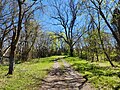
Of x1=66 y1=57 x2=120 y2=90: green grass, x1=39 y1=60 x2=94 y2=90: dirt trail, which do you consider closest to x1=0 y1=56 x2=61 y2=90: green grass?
x1=39 y1=60 x2=94 y2=90: dirt trail

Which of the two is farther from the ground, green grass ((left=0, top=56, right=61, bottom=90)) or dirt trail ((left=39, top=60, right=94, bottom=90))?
green grass ((left=0, top=56, right=61, bottom=90))

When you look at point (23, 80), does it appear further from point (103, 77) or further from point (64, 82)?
point (103, 77)

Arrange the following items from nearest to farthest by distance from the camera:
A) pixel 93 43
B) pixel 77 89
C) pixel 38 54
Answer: pixel 77 89 < pixel 93 43 < pixel 38 54

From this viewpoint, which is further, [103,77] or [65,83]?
[103,77]

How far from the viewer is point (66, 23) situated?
6247cm

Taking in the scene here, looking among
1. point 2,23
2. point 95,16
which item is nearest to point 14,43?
point 2,23

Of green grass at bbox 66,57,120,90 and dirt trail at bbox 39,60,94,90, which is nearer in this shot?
dirt trail at bbox 39,60,94,90

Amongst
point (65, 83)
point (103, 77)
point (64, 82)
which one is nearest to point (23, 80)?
point (64, 82)

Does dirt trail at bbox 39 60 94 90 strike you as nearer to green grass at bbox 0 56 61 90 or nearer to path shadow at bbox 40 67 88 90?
path shadow at bbox 40 67 88 90

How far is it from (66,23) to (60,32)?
828 cm

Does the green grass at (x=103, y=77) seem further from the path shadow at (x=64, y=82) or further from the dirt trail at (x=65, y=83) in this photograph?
the path shadow at (x=64, y=82)

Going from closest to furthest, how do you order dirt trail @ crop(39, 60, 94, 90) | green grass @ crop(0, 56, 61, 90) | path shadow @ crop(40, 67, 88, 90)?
dirt trail @ crop(39, 60, 94, 90), green grass @ crop(0, 56, 61, 90), path shadow @ crop(40, 67, 88, 90)

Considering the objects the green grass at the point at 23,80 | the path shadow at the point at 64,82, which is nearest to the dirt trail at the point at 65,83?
the path shadow at the point at 64,82

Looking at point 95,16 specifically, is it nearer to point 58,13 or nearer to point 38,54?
point 58,13
